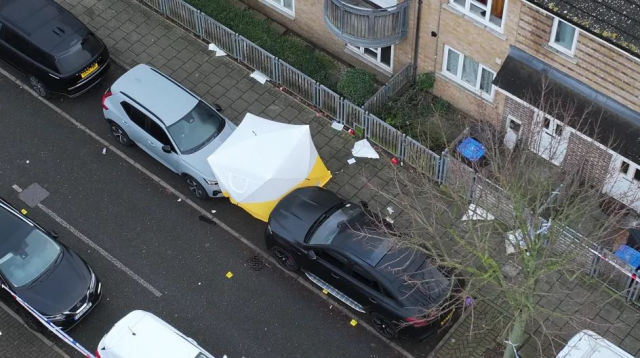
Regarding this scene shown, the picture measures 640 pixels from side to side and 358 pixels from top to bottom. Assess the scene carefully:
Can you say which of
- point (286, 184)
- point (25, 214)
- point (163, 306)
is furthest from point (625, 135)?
point (25, 214)

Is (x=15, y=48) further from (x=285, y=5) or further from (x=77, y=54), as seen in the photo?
(x=285, y=5)

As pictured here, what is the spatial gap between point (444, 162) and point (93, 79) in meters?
9.68

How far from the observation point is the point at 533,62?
66.9ft

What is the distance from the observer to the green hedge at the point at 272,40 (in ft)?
79.8

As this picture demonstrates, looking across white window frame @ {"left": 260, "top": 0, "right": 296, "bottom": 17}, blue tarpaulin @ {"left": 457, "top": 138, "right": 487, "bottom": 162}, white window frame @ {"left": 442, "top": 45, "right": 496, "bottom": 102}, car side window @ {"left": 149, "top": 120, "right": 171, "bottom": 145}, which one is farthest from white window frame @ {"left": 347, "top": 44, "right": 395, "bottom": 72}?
car side window @ {"left": 149, "top": 120, "right": 171, "bottom": 145}

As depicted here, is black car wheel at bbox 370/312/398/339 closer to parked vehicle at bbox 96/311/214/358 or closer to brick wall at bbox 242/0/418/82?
parked vehicle at bbox 96/311/214/358

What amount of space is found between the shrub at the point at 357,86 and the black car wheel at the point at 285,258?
4.87m

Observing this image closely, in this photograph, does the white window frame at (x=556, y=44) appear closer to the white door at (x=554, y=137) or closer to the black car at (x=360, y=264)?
the white door at (x=554, y=137)

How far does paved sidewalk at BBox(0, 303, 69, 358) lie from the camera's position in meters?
19.5

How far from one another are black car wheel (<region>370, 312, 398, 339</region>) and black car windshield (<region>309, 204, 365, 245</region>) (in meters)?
1.93

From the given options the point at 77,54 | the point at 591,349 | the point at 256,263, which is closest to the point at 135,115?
the point at 77,54

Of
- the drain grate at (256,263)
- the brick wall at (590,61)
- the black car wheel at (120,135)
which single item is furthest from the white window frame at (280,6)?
the drain grate at (256,263)

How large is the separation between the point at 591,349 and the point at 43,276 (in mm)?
11766

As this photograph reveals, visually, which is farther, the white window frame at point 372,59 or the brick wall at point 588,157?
the white window frame at point 372,59
